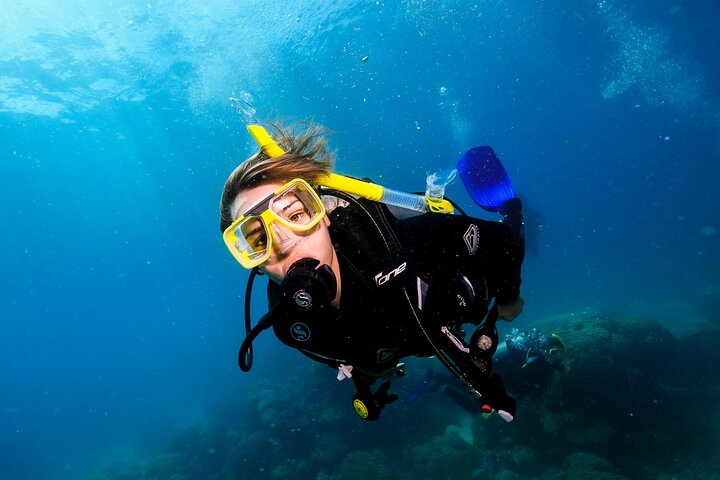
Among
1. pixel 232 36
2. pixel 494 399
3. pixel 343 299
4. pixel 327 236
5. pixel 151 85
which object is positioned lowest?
pixel 494 399

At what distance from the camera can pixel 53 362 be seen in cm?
11519

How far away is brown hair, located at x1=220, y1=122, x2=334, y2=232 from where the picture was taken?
2354 mm

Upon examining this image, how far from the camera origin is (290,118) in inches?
127

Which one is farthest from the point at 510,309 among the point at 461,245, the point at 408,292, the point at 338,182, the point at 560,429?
the point at 560,429

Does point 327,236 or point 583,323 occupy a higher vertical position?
point 327,236

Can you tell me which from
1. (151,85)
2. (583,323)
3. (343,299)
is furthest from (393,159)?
(343,299)

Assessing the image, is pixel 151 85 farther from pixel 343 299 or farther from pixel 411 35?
pixel 343 299

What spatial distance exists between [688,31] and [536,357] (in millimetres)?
58063

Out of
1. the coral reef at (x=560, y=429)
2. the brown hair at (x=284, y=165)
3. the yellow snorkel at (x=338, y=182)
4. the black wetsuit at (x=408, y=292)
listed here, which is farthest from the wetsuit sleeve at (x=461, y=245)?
the coral reef at (x=560, y=429)

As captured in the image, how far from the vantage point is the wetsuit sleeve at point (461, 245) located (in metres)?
2.43

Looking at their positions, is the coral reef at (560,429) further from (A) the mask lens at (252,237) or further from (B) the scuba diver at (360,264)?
(A) the mask lens at (252,237)

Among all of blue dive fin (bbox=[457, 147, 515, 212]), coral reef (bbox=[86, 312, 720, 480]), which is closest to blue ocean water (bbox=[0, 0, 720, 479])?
coral reef (bbox=[86, 312, 720, 480])

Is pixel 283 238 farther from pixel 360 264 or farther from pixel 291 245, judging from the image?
pixel 360 264

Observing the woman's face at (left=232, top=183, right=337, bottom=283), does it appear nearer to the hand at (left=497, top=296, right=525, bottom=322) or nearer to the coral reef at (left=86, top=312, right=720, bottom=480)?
the hand at (left=497, top=296, right=525, bottom=322)
